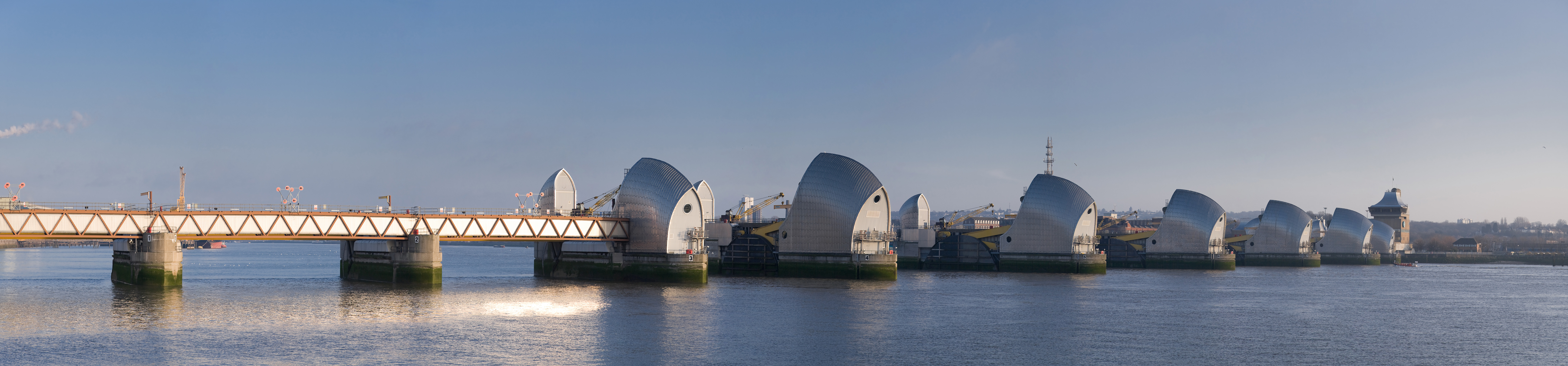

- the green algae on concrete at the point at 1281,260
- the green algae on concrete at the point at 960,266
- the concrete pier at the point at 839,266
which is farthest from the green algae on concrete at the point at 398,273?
the green algae on concrete at the point at 1281,260

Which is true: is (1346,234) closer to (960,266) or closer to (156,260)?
(960,266)

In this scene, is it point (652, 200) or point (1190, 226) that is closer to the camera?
point (652, 200)

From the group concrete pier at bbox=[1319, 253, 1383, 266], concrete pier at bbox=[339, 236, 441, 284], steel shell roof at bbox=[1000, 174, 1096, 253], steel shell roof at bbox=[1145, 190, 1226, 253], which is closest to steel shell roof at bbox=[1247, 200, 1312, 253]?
concrete pier at bbox=[1319, 253, 1383, 266]

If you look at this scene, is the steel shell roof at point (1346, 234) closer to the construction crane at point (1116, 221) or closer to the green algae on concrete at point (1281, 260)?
the green algae on concrete at point (1281, 260)

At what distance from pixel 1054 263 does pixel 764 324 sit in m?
68.5

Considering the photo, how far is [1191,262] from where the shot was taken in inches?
5246

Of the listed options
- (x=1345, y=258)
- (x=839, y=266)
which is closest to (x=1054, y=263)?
(x=839, y=266)

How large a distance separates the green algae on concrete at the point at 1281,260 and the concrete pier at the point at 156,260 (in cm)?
13357

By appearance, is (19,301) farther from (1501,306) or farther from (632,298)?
(1501,306)

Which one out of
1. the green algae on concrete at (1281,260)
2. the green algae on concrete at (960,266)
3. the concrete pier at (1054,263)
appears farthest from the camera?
the green algae on concrete at (1281,260)

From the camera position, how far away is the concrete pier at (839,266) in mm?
90062

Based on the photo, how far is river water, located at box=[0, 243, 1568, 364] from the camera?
37875mm

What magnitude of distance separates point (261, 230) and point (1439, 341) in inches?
2668

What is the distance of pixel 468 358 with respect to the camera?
1423 inches
